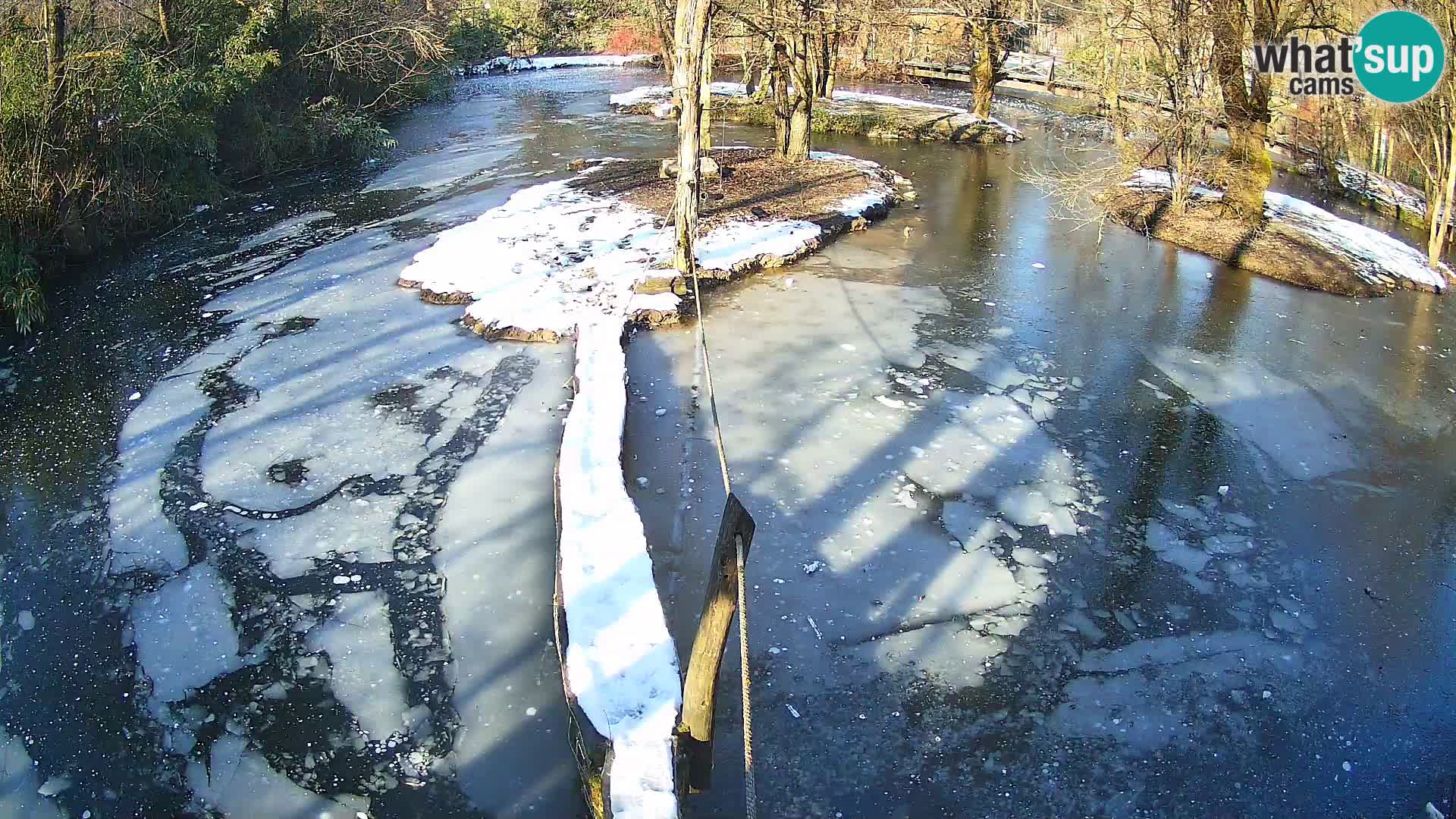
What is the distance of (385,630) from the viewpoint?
5445 millimetres

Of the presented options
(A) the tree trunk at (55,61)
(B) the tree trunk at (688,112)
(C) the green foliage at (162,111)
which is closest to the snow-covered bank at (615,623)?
(B) the tree trunk at (688,112)

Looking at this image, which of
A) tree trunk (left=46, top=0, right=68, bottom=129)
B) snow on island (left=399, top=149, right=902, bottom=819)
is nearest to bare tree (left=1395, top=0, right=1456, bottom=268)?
snow on island (left=399, top=149, right=902, bottom=819)

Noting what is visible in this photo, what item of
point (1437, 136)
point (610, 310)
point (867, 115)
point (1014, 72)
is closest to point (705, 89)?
point (610, 310)

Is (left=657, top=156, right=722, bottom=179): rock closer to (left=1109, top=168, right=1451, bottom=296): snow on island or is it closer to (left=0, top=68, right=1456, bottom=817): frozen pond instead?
(left=0, top=68, right=1456, bottom=817): frozen pond

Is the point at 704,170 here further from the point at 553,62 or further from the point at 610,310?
the point at 553,62

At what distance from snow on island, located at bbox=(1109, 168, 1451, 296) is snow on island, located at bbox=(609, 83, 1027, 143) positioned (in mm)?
6442

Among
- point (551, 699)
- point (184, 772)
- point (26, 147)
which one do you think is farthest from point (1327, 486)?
point (26, 147)

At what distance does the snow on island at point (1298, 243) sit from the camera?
11.6 meters

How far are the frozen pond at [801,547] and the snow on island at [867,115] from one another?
1056 centimetres

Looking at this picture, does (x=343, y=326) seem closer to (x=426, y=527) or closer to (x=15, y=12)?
(x=426, y=527)

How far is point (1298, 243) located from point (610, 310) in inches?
354

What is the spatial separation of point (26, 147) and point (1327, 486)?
505 inches

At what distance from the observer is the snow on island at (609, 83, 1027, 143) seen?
20.7m

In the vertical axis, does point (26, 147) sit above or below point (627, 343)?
above
